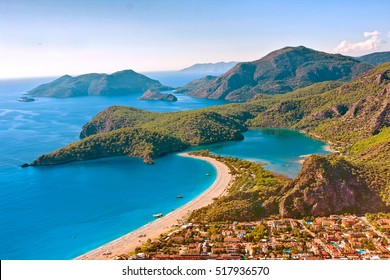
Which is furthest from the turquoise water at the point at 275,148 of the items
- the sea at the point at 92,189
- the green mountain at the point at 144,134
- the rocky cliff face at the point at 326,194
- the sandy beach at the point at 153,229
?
the rocky cliff face at the point at 326,194

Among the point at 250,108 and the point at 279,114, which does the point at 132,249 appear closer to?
the point at 279,114

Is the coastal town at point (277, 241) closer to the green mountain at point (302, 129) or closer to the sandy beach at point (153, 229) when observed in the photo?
the sandy beach at point (153, 229)

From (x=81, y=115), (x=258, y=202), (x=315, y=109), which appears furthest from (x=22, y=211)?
(x=81, y=115)

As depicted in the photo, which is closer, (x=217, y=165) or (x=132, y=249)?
(x=132, y=249)

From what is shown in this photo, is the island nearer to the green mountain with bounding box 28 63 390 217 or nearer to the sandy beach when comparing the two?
the green mountain with bounding box 28 63 390 217

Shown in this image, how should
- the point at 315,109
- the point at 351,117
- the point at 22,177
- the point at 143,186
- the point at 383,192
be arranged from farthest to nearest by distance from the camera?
the point at 315,109, the point at 351,117, the point at 22,177, the point at 143,186, the point at 383,192

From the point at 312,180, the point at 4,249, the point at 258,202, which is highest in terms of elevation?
the point at 312,180

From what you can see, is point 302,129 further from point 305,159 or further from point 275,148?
point 305,159

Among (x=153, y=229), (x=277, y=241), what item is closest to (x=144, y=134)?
(x=153, y=229)
